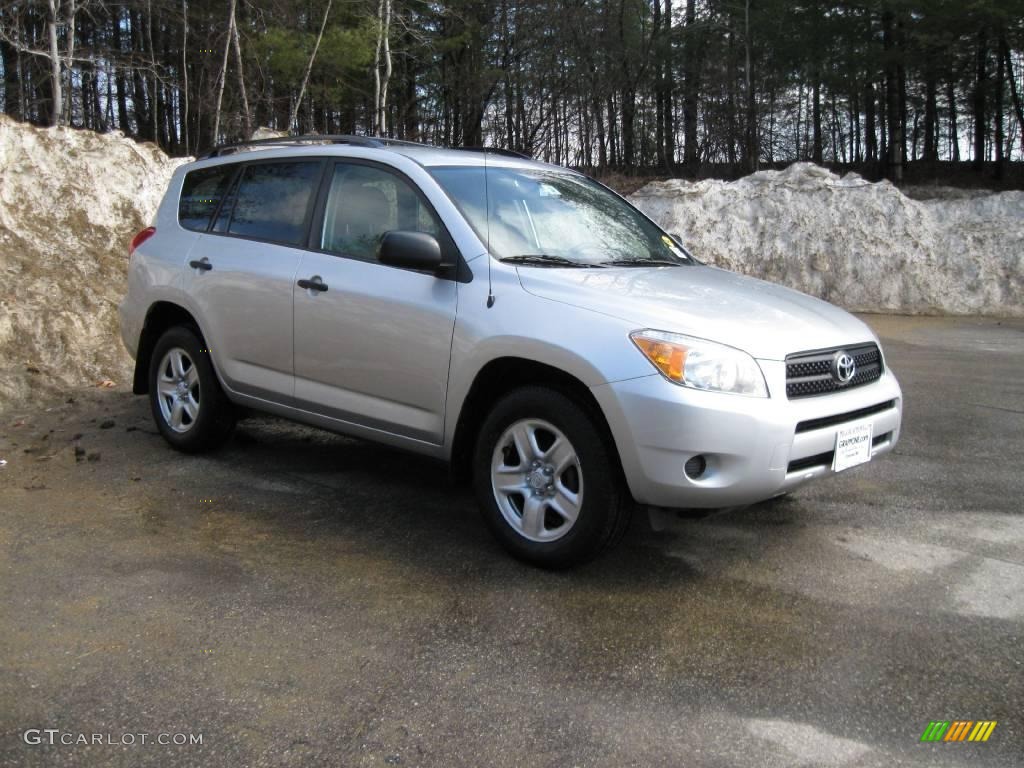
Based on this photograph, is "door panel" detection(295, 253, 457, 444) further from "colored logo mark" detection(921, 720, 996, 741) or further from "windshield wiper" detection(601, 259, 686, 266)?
"colored logo mark" detection(921, 720, 996, 741)

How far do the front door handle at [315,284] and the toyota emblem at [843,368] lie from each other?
8.20 ft

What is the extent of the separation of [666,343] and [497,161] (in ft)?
6.24

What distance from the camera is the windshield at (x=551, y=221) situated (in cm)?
436

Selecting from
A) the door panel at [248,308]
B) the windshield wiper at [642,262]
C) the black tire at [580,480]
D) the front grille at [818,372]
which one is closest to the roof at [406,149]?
the door panel at [248,308]

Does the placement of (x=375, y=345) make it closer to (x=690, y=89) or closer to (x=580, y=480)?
(x=580, y=480)

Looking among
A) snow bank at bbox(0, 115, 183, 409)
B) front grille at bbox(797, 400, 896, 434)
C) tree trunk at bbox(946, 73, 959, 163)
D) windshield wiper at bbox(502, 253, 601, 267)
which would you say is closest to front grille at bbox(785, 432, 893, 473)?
front grille at bbox(797, 400, 896, 434)

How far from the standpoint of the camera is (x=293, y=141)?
5406 millimetres

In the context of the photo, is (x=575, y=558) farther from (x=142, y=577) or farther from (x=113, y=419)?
(x=113, y=419)

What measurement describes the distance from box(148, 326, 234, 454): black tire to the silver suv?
0.06ft

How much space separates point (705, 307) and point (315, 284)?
2035 millimetres

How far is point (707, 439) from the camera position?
11.3ft

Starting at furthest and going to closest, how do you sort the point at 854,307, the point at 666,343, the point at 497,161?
the point at 854,307, the point at 497,161, the point at 666,343

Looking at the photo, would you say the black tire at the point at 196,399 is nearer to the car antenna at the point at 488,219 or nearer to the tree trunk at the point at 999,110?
the car antenna at the point at 488,219

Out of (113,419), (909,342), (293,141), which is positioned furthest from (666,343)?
(909,342)
